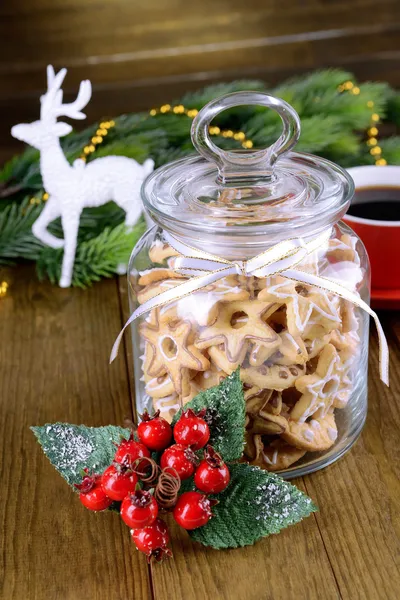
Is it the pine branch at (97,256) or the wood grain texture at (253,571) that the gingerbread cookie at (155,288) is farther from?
the pine branch at (97,256)

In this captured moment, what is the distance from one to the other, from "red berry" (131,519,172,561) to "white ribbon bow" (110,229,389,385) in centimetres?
19

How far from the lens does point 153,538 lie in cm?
67

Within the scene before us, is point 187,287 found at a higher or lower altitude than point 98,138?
higher

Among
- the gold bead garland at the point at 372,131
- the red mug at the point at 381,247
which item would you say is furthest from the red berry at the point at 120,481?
the gold bead garland at the point at 372,131

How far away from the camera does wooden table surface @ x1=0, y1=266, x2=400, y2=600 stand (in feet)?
2.23

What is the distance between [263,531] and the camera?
69 cm

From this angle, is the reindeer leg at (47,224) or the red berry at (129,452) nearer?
the red berry at (129,452)

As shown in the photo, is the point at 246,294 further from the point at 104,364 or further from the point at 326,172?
the point at 104,364

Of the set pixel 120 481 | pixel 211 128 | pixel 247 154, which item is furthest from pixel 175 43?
pixel 120 481

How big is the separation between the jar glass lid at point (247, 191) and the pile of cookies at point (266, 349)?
0.06 meters

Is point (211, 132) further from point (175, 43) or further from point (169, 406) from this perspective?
point (175, 43)

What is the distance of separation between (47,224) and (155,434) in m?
0.52

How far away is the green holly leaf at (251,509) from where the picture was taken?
691 mm

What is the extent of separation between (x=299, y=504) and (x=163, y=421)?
131 millimetres
